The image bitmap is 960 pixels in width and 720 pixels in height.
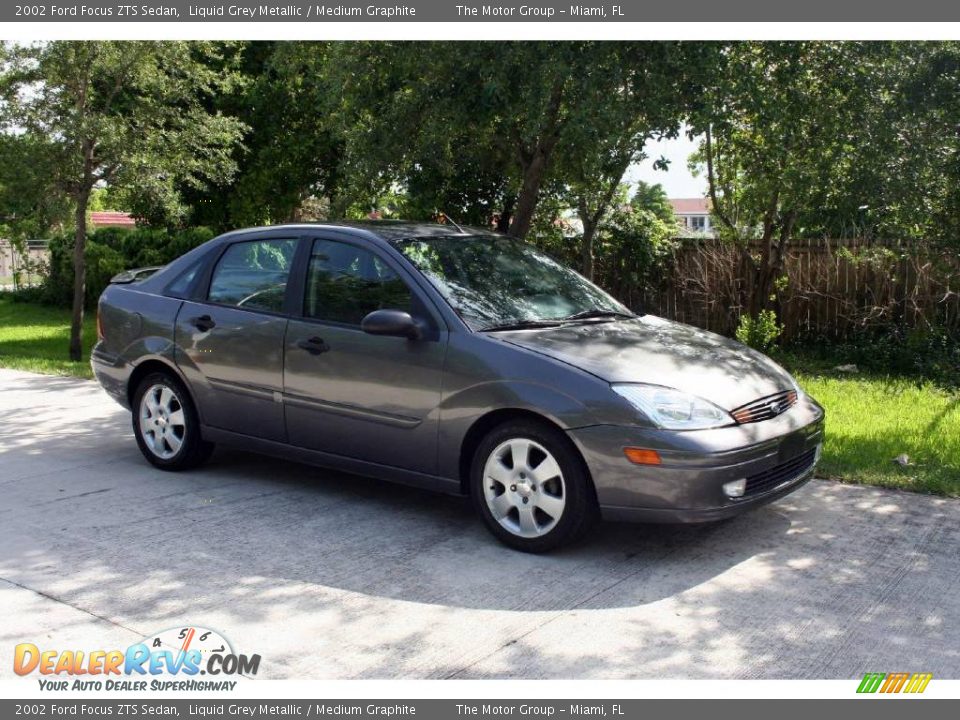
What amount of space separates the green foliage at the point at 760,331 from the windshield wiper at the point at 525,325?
22.3ft

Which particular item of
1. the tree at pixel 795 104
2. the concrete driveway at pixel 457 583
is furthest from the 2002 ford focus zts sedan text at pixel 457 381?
the tree at pixel 795 104

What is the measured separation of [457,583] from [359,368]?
150cm

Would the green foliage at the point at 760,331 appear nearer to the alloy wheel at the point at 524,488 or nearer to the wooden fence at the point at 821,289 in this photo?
the wooden fence at the point at 821,289

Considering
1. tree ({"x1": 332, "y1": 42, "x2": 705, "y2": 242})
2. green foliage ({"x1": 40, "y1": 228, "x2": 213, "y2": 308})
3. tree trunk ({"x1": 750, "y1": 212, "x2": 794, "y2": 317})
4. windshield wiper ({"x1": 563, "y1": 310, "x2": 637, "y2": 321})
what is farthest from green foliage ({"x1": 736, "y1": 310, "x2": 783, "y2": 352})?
green foliage ({"x1": 40, "y1": 228, "x2": 213, "y2": 308})

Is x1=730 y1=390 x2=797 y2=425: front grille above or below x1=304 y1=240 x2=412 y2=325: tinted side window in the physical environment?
below

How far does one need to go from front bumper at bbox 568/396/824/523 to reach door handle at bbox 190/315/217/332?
2754mm

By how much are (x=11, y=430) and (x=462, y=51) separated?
4910 mm

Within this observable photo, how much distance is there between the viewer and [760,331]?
40.0 feet

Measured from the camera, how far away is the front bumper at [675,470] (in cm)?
493

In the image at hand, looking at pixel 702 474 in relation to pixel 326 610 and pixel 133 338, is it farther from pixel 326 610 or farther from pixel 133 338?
pixel 133 338

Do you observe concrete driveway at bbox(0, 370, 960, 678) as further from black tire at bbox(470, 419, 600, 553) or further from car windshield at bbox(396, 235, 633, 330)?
car windshield at bbox(396, 235, 633, 330)

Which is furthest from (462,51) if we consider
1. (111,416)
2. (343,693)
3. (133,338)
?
(343,693)

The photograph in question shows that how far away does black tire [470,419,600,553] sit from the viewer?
5094 mm

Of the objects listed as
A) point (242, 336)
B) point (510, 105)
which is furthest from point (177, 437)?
point (510, 105)
